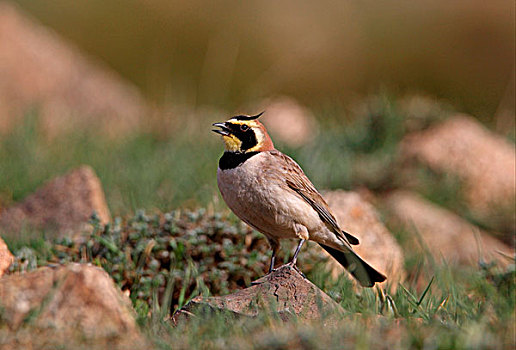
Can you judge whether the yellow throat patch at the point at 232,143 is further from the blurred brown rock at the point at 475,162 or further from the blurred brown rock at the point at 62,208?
the blurred brown rock at the point at 475,162

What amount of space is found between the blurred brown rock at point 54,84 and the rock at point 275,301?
652 centimetres

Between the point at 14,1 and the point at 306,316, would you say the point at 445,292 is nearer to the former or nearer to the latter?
the point at 306,316

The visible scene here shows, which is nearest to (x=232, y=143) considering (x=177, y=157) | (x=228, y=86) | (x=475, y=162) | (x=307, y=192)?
(x=307, y=192)

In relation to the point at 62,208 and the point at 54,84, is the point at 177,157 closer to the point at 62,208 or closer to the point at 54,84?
the point at 62,208

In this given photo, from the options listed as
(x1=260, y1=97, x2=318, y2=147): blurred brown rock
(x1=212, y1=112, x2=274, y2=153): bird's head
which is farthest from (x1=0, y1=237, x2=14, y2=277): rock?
(x1=260, y1=97, x2=318, y2=147): blurred brown rock

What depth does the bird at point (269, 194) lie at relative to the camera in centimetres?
439

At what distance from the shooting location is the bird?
14.4 ft

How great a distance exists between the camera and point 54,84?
12.3m

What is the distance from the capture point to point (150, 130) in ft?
31.6

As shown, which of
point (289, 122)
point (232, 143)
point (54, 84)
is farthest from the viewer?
point (54, 84)

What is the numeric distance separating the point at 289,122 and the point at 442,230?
4.41 metres

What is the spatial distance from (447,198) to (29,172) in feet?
14.2

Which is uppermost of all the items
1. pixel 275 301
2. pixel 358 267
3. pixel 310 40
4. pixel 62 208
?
pixel 310 40

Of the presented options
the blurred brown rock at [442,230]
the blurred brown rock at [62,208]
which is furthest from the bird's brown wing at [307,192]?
the blurred brown rock at [442,230]
